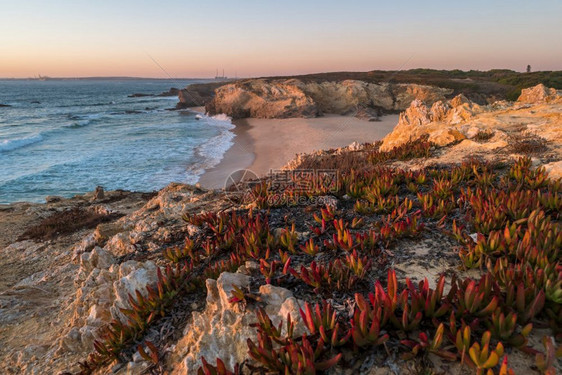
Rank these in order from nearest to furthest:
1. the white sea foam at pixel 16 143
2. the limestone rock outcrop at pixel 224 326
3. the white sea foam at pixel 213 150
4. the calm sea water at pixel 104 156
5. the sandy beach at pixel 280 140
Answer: the limestone rock outcrop at pixel 224 326 < the calm sea water at pixel 104 156 < the sandy beach at pixel 280 140 < the white sea foam at pixel 213 150 < the white sea foam at pixel 16 143

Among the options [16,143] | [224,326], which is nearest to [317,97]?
[16,143]

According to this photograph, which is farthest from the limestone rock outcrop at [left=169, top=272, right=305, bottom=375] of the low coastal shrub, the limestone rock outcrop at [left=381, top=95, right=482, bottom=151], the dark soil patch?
the limestone rock outcrop at [left=381, top=95, right=482, bottom=151]

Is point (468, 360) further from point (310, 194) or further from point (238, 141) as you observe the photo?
point (238, 141)

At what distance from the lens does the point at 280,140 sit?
25.8 metres

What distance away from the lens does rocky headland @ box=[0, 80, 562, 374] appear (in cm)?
242

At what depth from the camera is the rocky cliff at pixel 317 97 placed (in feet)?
130

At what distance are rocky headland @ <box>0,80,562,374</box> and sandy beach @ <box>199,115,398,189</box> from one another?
9476 mm

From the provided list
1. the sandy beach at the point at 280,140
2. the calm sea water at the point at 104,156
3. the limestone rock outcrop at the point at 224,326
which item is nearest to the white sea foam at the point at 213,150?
Answer: the calm sea water at the point at 104,156

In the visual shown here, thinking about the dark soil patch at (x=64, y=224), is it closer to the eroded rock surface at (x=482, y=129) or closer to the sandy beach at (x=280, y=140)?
the sandy beach at (x=280, y=140)

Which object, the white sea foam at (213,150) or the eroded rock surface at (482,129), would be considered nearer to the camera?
the eroded rock surface at (482,129)

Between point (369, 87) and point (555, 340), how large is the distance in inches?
1678

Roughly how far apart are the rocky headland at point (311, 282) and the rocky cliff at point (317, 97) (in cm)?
3327

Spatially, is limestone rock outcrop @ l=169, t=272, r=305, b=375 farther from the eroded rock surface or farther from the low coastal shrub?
the eroded rock surface

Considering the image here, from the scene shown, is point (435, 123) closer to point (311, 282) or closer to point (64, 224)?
point (311, 282)
